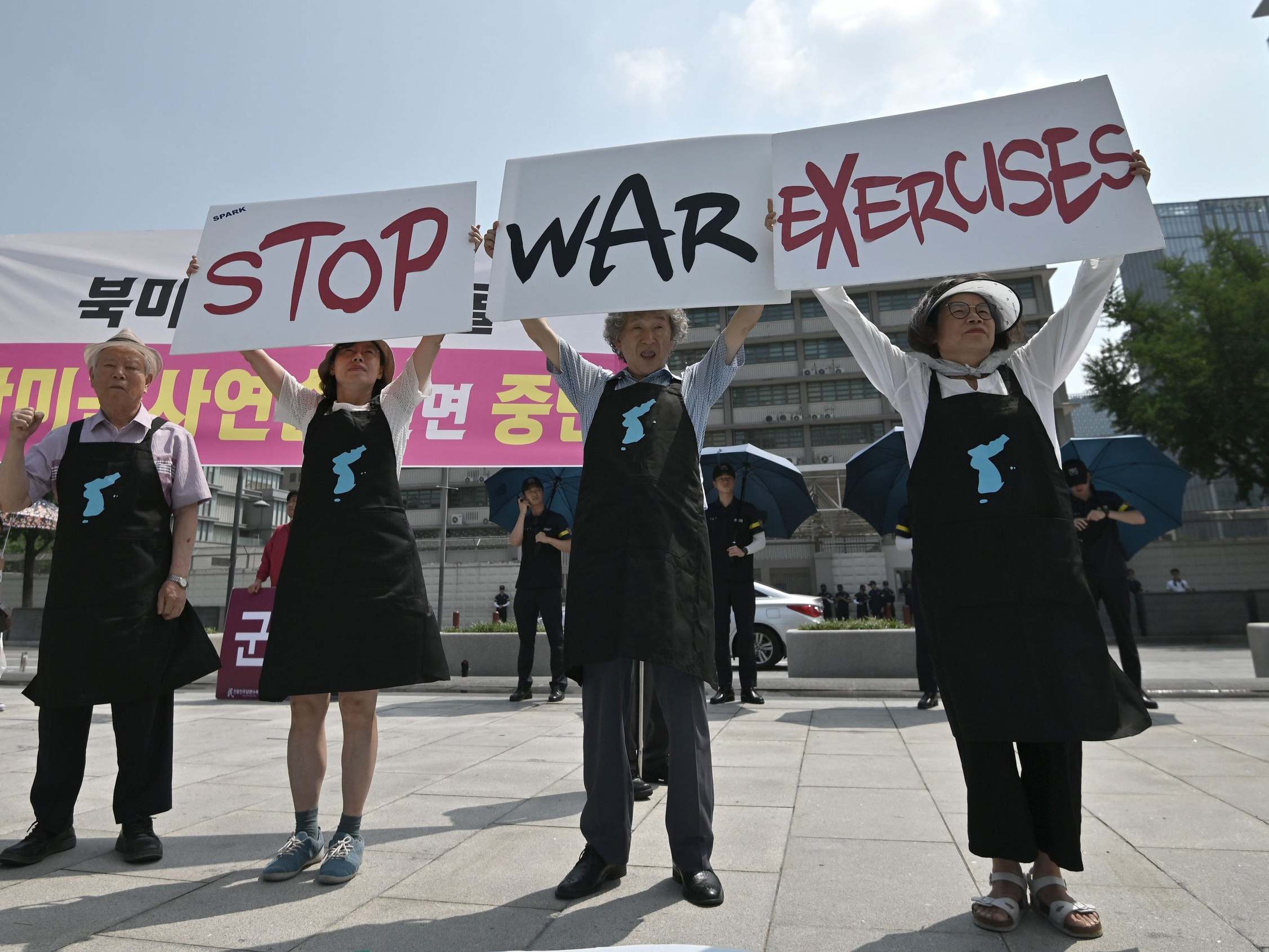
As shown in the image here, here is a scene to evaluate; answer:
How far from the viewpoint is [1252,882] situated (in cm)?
232

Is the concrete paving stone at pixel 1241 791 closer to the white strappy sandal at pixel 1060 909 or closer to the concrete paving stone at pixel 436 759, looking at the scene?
the white strappy sandal at pixel 1060 909

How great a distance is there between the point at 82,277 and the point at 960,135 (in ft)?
21.9

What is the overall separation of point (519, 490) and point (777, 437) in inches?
1748

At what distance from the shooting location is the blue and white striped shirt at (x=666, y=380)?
2.82 m

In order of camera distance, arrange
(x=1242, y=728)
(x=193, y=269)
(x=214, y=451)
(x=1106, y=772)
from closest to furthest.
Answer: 1. (x=193, y=269)
2. (x=1106, y=772)
3. (x=1242, y=728)
4. (x=214, y=451)

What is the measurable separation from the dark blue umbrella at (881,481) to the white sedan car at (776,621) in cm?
426

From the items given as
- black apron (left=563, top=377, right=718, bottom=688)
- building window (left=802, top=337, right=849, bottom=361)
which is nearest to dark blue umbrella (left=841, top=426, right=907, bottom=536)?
black apron (left=563, top=377, right=718, bottom=688)

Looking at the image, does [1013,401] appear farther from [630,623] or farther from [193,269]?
[193,269]

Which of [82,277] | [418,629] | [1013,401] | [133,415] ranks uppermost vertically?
[82,277]

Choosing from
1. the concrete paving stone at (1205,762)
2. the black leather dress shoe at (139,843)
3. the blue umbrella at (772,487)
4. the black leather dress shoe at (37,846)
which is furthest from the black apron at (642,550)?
Result: the blue umbrella at (772,487)

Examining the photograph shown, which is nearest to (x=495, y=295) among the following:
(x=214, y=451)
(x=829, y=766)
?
(x=829, y=766)

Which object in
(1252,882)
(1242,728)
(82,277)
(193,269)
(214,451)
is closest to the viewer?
(1252,882)

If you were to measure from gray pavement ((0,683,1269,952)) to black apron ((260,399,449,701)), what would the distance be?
635 millimetres

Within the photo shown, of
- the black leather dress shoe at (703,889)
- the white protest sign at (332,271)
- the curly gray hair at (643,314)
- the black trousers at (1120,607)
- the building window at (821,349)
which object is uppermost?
the building window at (821,349)
